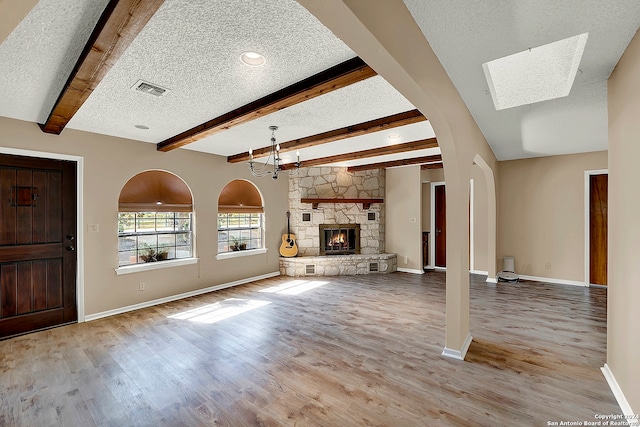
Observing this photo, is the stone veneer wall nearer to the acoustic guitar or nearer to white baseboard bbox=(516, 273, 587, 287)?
the acoustic guitar

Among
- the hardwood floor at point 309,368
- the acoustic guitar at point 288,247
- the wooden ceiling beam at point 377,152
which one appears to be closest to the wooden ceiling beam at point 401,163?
the wooden ceiling beam at point 377,152

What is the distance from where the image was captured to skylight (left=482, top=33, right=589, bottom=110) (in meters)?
2.05

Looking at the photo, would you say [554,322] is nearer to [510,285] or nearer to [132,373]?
[510,285]

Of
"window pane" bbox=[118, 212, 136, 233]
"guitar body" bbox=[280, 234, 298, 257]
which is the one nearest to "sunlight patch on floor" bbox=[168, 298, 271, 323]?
"window pane" bbox=[118, 212, 136, 233]

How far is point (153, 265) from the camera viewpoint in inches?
169

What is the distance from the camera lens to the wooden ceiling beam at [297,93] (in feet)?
6.69

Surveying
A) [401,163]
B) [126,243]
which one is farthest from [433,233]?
[126,243]

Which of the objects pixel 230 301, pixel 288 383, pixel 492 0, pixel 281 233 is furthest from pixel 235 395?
pixel 281 233

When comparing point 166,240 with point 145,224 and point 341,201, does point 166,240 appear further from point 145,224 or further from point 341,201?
point 341,201

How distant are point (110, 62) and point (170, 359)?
8.25 ft

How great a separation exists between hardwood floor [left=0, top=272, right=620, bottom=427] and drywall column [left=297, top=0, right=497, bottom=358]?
51 cm

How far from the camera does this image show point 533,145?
458 cm

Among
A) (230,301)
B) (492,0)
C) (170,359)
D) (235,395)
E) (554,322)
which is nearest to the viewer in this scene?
(492,0)

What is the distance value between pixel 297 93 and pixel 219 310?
3.17 metres
